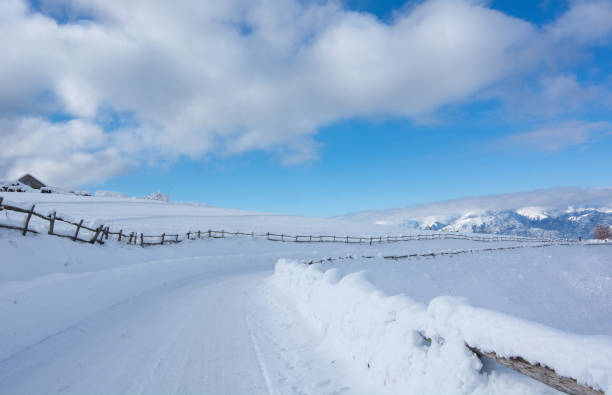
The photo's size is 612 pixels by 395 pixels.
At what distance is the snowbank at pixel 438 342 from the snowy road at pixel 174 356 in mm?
643

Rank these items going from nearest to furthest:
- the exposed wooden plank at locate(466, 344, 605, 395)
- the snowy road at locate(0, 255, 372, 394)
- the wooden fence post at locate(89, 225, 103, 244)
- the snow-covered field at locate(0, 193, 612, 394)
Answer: the exposed wooden plank at locate(466, 344, 605, 395) → the snow-covered field at locate(0, 193, 612, 394) → the snowy road at locate(0, 255, 372, 394) → the wooden fence post at locate(89, 225, 103, 244)

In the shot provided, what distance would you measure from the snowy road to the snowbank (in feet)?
2.11

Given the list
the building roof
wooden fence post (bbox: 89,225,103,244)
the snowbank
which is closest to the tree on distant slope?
the snowbank

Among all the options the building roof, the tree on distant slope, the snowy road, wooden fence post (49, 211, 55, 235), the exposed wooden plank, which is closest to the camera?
the exposed wooden plank

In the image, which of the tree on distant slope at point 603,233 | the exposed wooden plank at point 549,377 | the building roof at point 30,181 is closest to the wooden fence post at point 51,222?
the exposed wooden plank at point 549,377

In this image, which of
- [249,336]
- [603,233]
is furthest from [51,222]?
[603,233]

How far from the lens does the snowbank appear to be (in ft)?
6.86

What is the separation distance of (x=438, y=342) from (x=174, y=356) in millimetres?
3918

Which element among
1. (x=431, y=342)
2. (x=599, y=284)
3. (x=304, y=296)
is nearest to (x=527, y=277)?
(x=599, y=284)

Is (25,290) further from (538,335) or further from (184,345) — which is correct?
(538,335)

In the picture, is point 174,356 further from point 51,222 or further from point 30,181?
point 30,181

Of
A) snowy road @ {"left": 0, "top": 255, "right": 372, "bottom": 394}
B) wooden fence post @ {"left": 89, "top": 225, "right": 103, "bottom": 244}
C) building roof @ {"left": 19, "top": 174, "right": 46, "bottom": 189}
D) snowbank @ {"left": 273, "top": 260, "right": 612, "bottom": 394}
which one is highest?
building roof @ {"left": 19, "top": 174, "right": 46, "bottom": 189}

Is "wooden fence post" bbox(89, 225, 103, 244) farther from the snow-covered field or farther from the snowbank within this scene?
the snowbank

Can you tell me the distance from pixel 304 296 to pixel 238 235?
23.8m
